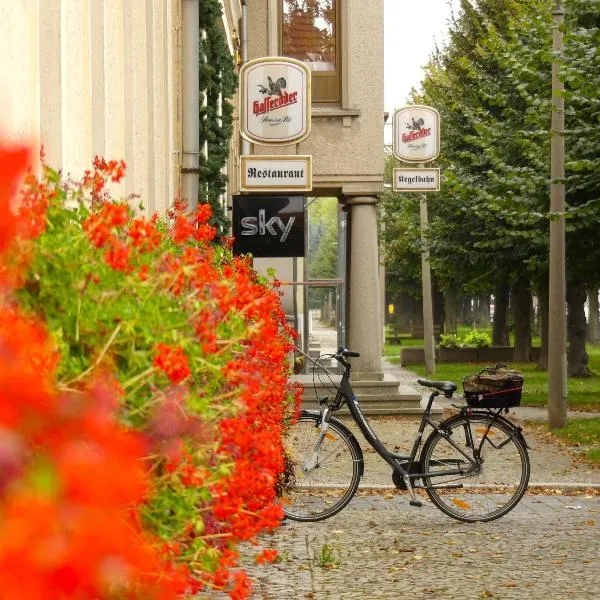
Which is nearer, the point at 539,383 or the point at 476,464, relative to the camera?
the point at 476,464

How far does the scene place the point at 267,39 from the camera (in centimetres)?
2473

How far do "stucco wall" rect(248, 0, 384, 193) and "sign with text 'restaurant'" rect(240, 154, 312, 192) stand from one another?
817 centimetres

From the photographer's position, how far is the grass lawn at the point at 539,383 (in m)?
26.1

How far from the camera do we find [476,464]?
9891 millimetres

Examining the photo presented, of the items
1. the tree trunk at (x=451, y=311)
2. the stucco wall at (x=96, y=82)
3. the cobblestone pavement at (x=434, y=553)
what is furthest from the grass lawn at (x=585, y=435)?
the tree trunk at (x=451, y=311)

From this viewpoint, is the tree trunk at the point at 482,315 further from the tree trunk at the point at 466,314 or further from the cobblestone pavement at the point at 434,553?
the cobblestone pavement at the point at 434,553

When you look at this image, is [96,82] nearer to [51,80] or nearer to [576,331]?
[51,80]

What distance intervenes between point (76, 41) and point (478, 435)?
3853mm

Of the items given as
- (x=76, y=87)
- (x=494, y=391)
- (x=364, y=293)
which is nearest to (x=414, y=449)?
(x=494, y=391)

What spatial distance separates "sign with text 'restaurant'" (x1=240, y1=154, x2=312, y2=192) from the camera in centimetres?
1614

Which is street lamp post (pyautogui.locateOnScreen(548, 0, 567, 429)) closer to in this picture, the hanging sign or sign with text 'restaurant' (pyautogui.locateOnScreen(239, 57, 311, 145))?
sign with text 'restaurant' (pyautogui.locateOnScreen(239, 57, 311, 145))

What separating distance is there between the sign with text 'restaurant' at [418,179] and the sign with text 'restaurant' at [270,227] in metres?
3.17

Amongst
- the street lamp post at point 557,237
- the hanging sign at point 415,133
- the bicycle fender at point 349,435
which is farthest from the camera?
the hanging sign at point 415,133

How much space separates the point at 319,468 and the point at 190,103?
17.4ft
